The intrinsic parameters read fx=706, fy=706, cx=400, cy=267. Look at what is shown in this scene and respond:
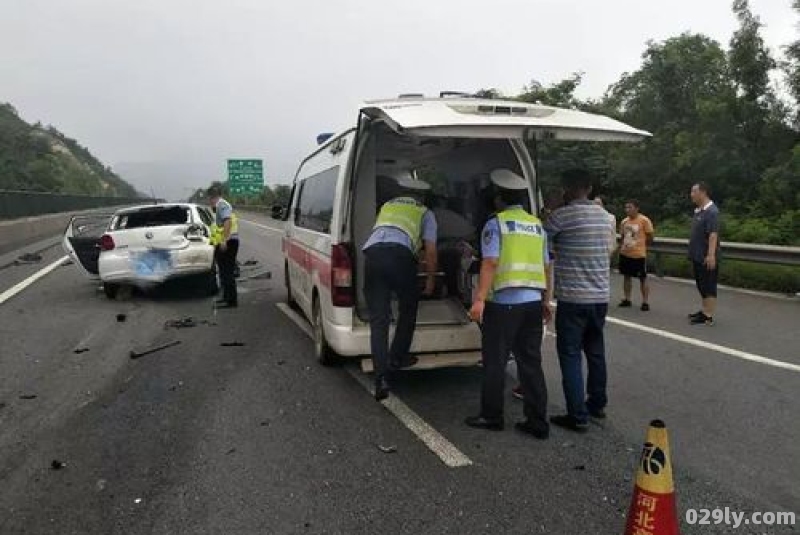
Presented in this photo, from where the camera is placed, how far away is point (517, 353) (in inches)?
191

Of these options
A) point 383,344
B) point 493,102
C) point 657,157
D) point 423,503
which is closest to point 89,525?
point 423,503

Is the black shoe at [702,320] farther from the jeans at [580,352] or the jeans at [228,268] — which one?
the jeans at [228,268]

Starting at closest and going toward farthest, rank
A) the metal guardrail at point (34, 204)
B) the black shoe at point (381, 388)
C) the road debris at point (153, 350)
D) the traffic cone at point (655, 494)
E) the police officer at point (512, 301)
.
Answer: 1. the traffic cone at point (655, 494)
2. the police officer at point (512, 301)
3. the black shoe at point (381, 388)
4. the road debris at point (153, 350)
5. the metal guardrail at point (34, 204)

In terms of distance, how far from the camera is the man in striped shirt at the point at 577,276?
4883mm

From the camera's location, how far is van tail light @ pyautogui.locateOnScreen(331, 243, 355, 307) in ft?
18.5

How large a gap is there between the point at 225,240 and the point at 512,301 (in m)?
5.91

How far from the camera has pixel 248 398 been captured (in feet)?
18.4

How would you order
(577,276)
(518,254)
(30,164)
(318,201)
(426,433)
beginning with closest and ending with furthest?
(518,254) → (426,433) → (577,276) → (318,201) → (30,164)

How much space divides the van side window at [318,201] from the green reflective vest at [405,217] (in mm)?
716

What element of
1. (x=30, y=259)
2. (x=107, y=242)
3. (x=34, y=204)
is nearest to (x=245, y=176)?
(x=34, y=204)

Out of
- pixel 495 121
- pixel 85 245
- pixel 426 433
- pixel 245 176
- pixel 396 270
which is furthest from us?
pixel 245 176

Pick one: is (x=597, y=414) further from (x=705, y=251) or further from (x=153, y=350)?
(x=153, y=350)

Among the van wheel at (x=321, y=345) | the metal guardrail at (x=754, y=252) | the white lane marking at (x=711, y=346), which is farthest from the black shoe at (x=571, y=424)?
the metal guardrail at (x=754, y=252)

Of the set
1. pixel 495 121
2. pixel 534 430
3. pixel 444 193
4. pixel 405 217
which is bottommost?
pixel 534 430
